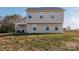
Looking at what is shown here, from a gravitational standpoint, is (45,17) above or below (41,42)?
above

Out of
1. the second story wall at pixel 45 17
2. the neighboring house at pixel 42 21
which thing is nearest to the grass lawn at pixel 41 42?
the neighboring house at pixel 42 21

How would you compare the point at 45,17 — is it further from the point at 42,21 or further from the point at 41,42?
the point at 41,42

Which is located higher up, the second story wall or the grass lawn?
the second story wall

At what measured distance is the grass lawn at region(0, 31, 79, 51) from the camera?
7.51 metres

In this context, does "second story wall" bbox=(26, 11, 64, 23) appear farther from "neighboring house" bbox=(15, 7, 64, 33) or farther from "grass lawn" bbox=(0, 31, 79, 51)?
"grass lawn" bbox=(0, 31, 79, 51)

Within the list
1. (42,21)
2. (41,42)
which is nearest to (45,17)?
(42,21)

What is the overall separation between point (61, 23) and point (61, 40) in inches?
9.9

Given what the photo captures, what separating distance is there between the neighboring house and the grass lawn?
9 centimetres

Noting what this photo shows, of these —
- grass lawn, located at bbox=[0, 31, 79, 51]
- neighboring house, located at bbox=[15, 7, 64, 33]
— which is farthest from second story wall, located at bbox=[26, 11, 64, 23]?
grass lawn, located at bbox=[0, 31, 79, 51]

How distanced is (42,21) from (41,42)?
310 millimetres

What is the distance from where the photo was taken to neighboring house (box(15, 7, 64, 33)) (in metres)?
7.52

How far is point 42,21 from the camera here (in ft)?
24.7

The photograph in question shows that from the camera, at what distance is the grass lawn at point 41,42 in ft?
24.6
